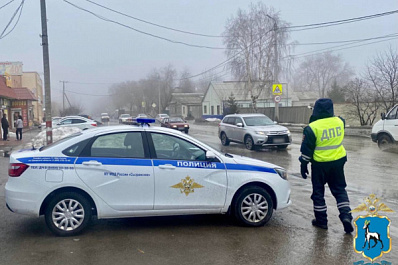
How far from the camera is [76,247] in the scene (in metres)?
4.85

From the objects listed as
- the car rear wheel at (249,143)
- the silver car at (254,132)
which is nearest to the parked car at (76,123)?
the silver car at (254,132)

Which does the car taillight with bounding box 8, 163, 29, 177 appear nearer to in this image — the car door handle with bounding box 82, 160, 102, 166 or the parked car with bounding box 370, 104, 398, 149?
the car door handle with bounding box 82, 160, 102, 166

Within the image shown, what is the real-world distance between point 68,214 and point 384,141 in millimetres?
13451

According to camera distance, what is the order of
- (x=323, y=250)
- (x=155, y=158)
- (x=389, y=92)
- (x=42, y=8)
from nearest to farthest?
(x=323, y=250), (x=155, y=158), (x=42, y=8), (x=389, y=92)

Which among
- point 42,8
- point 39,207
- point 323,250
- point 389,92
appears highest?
point 42,8

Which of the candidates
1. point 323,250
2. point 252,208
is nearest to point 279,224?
point 252,208

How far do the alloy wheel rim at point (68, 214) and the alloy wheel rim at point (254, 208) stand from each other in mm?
2302

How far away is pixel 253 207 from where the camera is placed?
562cm

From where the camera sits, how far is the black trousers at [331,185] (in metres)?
5.39

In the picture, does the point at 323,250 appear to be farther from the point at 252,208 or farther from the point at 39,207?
the point at 39,207

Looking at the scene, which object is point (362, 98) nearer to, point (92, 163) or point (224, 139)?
point (224, 139)

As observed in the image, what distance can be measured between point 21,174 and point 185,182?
2218 millimetres

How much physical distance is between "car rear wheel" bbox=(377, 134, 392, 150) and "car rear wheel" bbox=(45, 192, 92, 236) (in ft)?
43.1

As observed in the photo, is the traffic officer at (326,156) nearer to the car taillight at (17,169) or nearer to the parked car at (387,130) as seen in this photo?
the car taillight at (17,169)
